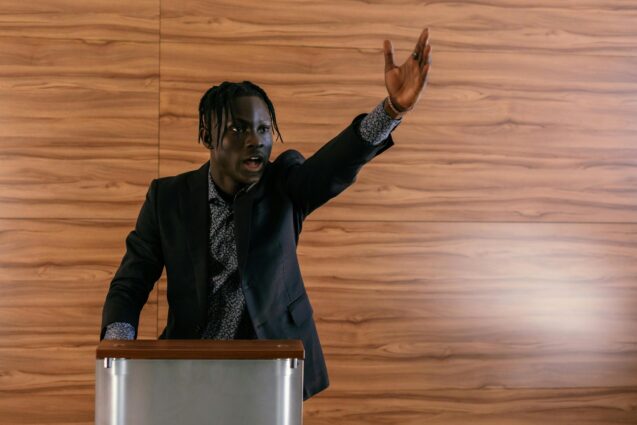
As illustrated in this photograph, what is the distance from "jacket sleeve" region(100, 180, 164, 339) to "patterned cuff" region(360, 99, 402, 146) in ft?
2.03

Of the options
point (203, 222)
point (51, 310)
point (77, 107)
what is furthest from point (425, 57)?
point (51, 310)

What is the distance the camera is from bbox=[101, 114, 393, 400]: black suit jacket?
1.97 metres

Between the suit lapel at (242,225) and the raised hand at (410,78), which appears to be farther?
the suit lapel at (242,225)

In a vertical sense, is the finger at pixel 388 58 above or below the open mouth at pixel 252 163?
above

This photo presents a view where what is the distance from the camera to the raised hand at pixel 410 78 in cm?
173

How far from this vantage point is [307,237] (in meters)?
3.67

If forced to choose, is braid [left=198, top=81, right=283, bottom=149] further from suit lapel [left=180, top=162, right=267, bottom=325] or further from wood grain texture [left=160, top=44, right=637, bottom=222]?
wood grain texture [left=160, top=44, right=637, bottom=222]

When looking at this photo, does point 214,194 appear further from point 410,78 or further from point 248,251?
point 410,78

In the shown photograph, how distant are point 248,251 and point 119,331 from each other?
0.33 meters

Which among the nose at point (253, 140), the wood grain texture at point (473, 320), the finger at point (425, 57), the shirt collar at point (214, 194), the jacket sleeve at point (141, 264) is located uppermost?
the finger at point (425, 57)

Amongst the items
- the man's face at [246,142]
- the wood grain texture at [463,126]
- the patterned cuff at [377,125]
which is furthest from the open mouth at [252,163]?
the wood grain texture at [463,126]

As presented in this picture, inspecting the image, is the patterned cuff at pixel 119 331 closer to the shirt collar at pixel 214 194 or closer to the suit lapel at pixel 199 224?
the suit lapel at pixel 199 224

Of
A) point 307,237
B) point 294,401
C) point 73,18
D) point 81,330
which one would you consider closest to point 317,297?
point 307,237

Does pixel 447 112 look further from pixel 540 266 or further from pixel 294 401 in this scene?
pixel 294 401
